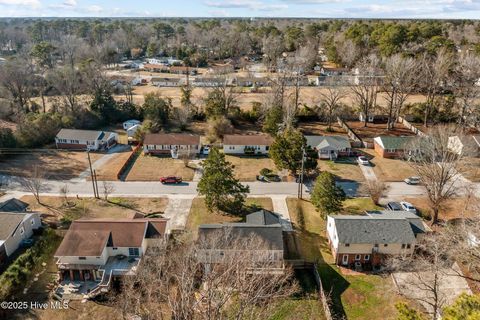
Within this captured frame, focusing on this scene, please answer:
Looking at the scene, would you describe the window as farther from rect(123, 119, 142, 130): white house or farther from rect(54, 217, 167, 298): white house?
rect(123, 119, 142, 130): white house

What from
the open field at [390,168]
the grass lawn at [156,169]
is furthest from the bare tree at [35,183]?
Result: the open field at [390,168]

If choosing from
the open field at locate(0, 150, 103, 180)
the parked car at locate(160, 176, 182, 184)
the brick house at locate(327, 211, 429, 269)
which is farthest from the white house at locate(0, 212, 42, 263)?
the brick house at locate(327, 211, 429, 269)

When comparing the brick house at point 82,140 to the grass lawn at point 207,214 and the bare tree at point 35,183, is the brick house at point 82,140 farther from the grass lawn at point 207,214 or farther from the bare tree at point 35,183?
the grass lawn at point 207,214

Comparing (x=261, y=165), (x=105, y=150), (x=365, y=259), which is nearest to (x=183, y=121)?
(x=105, y=150)

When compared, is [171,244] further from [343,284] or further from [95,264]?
[343,284]

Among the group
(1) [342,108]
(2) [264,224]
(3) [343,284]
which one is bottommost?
(3) [343,284]

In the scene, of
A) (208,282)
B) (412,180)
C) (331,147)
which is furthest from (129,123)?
(208,282)
